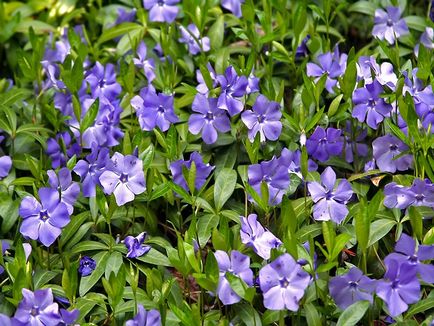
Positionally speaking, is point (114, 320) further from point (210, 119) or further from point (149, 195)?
point (210, 119)

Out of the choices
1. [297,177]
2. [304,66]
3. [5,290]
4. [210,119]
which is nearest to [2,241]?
[5,290]

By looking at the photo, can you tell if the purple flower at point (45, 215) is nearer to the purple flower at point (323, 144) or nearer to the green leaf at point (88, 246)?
the green leaf at point (88, 246)

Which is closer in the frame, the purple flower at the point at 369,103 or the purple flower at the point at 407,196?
the purple flower at the point at 407,196

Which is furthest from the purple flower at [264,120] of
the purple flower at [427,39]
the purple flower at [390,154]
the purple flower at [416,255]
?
the purple flower at [427,39]

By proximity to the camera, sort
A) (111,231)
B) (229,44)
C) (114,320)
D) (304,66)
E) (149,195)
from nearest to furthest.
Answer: (114,320) < (149,195) < (111,231) < (304,66) < (229,44)

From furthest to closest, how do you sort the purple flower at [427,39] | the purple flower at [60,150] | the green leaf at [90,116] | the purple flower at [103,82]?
the purple flower at [427,39] → the purple flower at [103,82] → the purple flower at [60,150] → the green leaf at [90,116]

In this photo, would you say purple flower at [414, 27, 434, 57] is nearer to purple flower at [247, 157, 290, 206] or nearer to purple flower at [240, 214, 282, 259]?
purple flower at [247, 157, 290, 206]

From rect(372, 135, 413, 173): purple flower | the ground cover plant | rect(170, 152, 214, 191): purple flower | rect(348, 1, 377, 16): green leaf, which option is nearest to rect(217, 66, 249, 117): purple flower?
the ground cover plant
